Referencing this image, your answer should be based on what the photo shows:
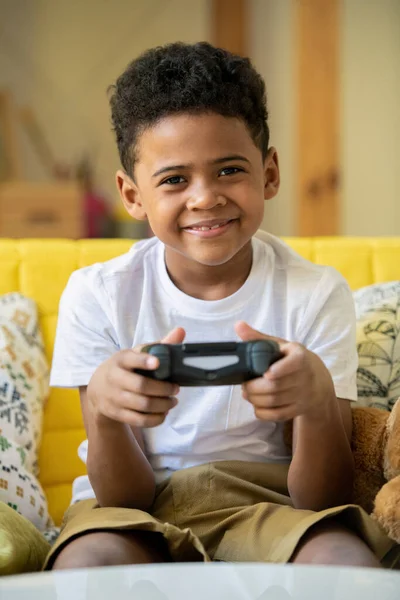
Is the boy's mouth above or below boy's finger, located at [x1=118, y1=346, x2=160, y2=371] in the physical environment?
above

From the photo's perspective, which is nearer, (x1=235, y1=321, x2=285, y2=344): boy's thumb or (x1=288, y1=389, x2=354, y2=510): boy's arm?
(x1=235, y1=321, x2=285, y2=344): boy's thumb

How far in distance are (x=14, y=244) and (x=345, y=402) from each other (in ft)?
2.44

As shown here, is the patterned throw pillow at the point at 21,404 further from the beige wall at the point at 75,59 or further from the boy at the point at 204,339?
the beige wall at the point at 75,59

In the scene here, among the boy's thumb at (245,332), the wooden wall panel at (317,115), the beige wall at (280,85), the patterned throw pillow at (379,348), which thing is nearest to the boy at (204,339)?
the boy's thumb at (245,332)

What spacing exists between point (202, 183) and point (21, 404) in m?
0.50

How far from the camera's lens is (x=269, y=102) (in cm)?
435

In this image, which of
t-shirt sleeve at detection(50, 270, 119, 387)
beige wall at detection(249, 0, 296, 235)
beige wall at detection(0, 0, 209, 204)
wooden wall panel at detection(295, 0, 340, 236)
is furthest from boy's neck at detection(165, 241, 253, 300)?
beige wall at detection(0, 0, 209, 204)

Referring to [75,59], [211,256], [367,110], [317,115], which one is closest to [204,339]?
[211,256]

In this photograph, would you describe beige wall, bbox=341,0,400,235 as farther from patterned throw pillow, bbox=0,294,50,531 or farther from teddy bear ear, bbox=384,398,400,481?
teddy bear ear, bbox=384,398,400,481

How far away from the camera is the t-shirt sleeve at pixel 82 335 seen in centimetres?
114

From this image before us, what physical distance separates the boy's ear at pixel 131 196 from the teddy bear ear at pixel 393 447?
45 centimetres

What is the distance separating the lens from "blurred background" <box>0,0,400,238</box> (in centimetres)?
390

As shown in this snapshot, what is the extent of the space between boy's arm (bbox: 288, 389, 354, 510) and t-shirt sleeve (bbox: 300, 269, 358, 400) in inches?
2.1

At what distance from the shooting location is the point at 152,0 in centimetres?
492
